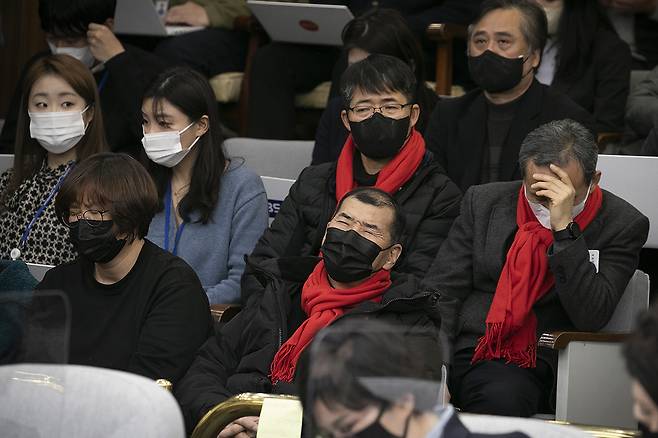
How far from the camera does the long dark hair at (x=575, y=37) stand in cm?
561

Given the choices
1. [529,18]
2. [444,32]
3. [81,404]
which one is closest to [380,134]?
[529,18]

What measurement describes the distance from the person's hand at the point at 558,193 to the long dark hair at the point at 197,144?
4.68 feet

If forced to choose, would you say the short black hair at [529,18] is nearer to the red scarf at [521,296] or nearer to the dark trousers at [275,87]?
the red scarf at [521,296]

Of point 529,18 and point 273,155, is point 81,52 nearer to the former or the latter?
point 273,155

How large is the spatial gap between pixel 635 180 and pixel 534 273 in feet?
2.68

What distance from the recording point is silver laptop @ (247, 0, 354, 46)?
616 centimetres

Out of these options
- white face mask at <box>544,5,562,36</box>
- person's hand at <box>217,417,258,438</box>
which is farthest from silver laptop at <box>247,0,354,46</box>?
person's hand at <box>217,417,258,438</box>

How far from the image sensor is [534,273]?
4.03 metres

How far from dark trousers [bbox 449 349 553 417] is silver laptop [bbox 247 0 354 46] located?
2.53 metres

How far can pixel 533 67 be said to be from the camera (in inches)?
195

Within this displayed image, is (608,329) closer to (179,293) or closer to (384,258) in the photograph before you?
(384,258)

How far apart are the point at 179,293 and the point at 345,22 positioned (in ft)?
8.74

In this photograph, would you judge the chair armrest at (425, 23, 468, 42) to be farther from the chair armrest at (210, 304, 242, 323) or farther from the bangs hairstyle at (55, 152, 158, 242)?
the bangs hairstyle at (55, 152, 158, 242)

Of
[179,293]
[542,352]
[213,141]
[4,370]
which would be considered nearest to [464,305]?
[542,352]
